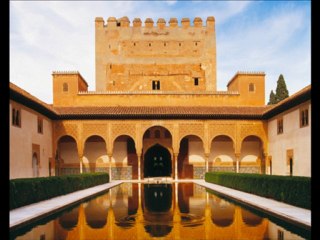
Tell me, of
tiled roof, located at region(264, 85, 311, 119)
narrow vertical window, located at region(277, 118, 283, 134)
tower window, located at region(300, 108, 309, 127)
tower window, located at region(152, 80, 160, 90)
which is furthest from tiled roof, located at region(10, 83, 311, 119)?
tower window, located at region(152, 80, 160, 90)

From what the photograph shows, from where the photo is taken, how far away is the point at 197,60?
36156 mm

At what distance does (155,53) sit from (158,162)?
458 inches

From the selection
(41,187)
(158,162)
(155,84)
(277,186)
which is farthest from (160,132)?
(277,186)

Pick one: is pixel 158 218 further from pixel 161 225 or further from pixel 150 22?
pixel 150 22

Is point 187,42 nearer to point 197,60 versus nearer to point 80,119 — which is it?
point 197,60

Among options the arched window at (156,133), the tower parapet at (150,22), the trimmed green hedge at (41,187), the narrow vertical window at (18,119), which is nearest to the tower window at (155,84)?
the tower parapet at (150,22)

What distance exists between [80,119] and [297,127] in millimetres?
15067

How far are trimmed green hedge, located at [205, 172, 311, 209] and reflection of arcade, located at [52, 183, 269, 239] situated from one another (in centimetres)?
166

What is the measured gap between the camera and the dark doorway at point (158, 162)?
3111 centimetres

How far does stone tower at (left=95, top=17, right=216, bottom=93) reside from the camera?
35.5 meters

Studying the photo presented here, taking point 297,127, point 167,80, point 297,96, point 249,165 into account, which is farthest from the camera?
point 167,80

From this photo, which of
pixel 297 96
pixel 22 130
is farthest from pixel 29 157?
pixel 297 96

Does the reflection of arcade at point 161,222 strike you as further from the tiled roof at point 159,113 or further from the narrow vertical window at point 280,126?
the tiled roof at point 159,113
